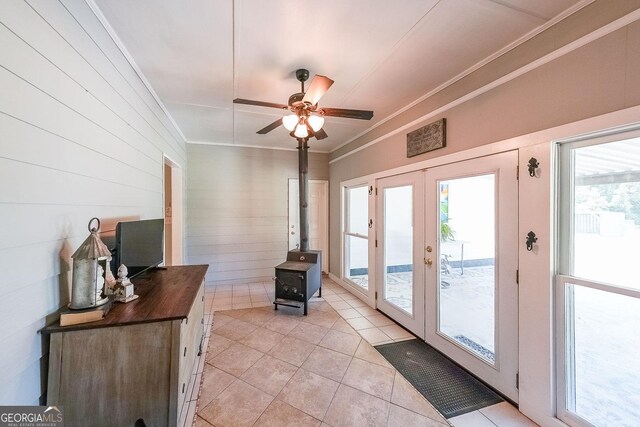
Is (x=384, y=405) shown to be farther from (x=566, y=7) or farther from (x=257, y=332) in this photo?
(x=566, y=7)

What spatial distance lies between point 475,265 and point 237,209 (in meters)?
3.99

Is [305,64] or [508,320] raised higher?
[305,64]

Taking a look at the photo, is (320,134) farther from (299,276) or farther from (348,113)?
(299,276)

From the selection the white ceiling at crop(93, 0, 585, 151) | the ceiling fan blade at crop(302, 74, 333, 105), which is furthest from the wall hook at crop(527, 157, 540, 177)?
the ceiling fan blade at crop(302, 74, 333, 105)

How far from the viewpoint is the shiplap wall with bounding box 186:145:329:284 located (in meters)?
4.67

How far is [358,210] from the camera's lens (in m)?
4.37

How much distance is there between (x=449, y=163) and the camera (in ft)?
8.04

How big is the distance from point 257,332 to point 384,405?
1.62m

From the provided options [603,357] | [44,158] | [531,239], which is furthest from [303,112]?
[603,357]

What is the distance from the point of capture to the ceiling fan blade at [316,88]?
1891mm

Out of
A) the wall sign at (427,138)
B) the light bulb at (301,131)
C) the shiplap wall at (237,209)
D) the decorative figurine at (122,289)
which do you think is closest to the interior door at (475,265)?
the wall sign at (427,138)

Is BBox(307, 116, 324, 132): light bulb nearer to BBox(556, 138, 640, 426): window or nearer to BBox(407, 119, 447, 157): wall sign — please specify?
BBox(407, 119, 447, 157): wall sign

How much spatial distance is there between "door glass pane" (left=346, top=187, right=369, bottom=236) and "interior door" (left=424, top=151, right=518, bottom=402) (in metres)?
1.42

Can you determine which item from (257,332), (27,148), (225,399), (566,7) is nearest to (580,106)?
(566,7)
